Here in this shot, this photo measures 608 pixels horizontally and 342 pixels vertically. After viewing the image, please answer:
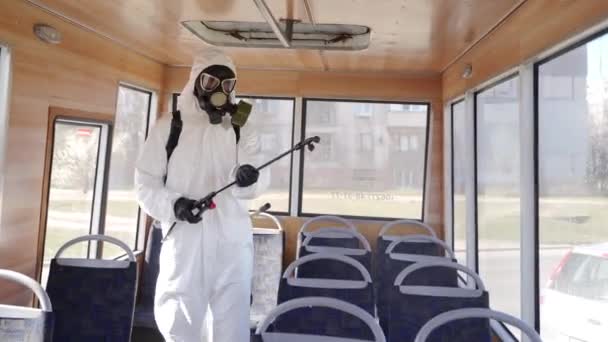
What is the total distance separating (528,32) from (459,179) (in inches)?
62.5

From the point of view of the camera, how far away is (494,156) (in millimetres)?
2609

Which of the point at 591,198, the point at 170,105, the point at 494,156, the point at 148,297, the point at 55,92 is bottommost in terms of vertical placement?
the point at 148,297

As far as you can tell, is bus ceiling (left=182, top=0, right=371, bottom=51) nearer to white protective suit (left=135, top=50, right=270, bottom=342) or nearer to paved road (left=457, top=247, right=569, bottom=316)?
white protective suit (left=135, top=50, right=270, bottom=342)

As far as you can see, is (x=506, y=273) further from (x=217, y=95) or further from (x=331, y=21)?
(x=217, y=95)

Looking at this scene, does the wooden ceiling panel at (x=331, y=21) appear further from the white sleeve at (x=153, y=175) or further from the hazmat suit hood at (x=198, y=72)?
the white sleeve at (x=153, y=175)

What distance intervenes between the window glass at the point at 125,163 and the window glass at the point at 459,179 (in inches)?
112

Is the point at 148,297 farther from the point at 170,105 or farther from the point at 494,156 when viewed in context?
the point at 494,156

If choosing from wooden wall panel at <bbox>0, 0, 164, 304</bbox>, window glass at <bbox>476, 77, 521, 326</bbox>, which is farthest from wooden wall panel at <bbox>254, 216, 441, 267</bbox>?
wooden wall panel at <bbox>0, 0, 164, 304</bbox>

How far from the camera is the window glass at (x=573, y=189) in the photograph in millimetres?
1508

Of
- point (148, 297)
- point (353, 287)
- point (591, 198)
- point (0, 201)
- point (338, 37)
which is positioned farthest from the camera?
point (148, 297)

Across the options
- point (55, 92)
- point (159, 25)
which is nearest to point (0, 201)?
point (55, 92)

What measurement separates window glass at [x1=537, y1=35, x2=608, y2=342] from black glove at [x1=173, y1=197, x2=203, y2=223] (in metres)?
1.61

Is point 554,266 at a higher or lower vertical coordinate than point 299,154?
lower

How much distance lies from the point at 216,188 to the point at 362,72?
7.62ft
